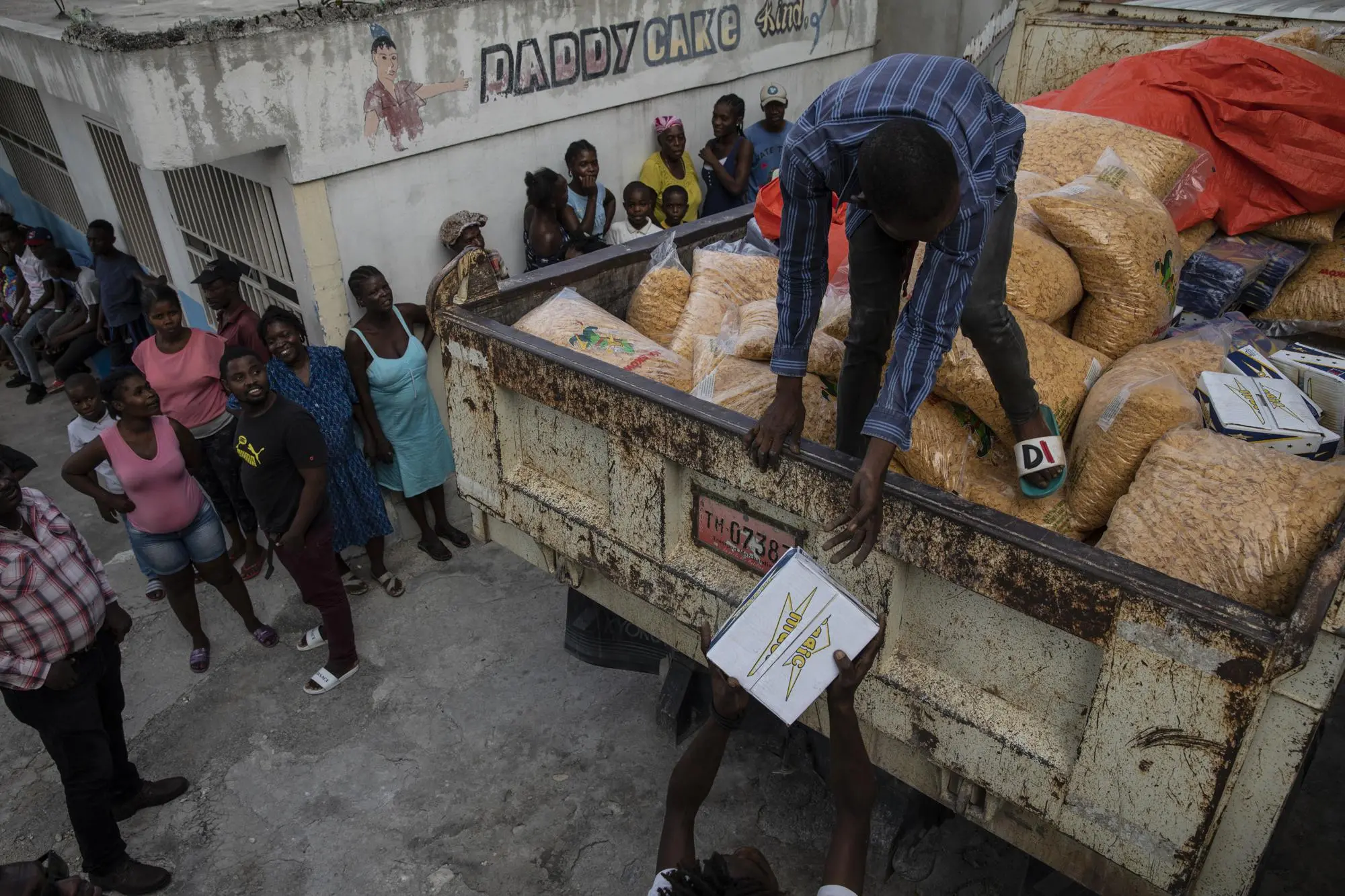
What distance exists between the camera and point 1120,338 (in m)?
2.41

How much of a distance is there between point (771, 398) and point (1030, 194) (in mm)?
1015

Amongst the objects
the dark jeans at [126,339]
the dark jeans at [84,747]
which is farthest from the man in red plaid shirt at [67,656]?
the dark jeans at [126,339]

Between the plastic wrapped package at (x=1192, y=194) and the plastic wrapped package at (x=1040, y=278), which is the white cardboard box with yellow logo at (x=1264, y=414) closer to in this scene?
the plastic wrapped package at (x=1040, y=278)

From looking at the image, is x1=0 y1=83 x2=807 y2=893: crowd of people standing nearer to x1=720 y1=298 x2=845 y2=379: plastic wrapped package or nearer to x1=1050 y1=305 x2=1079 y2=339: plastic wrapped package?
x1=720 y1=298 x2=845 y2=379: plastic wrapped package

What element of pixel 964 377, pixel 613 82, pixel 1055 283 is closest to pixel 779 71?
pixel 613 82

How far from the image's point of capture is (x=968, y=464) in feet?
6.84

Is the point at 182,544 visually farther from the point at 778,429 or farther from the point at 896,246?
the point at 896,246

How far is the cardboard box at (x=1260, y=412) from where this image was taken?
1.90m

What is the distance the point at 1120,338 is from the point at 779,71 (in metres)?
4.30

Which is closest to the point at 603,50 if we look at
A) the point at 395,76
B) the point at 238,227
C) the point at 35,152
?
the point at 395,76

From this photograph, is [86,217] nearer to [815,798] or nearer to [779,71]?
[779,71]

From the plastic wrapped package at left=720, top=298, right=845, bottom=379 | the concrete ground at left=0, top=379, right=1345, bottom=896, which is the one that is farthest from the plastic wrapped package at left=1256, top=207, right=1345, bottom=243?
the plastic wrapped package at left=720, top=298, right=845, bottom=379

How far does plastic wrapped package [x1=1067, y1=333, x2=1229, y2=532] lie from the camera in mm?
1929

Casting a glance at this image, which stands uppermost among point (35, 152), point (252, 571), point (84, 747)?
point (35, 152)
